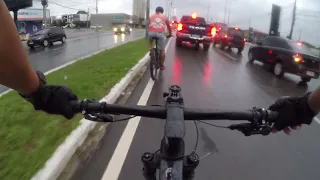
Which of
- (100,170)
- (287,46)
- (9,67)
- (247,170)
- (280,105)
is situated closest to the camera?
(9,67)

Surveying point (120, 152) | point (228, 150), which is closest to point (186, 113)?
point (120, 152)

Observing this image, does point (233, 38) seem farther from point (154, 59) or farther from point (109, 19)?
point (109, 19)

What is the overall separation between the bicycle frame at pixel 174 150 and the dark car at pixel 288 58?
10967 millimetres

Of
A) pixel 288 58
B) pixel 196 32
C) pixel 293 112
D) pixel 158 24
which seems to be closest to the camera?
pixel 293 112

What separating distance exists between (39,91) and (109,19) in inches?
3408

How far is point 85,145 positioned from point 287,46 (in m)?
10.9

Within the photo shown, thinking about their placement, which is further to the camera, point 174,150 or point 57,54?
point 57,54

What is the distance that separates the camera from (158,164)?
1594 millimetres

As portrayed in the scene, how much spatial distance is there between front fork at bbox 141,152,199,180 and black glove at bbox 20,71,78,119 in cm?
50

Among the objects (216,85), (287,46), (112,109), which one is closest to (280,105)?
(112,109)

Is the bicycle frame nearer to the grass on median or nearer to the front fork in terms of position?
the front fork

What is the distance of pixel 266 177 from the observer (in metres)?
3.73

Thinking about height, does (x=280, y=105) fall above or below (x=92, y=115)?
above

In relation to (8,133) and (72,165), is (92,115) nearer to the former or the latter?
(72,165)
